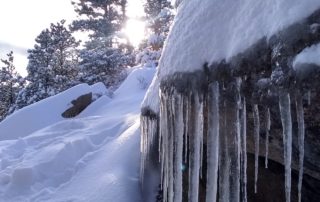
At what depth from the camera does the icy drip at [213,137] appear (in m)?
2.06

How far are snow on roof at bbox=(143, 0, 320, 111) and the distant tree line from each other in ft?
36.9

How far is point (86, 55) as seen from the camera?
1673cm

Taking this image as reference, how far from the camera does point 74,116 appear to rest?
10461mm

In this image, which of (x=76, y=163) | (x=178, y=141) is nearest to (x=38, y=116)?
(x=76, y=163)

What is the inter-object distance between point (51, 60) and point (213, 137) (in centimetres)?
1853

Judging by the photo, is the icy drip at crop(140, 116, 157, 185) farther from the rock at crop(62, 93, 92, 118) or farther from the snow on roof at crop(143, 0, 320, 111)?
the rock at crop(62, 93, 92, 118)

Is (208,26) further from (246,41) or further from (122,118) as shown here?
(122,118)

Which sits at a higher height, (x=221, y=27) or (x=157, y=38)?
(x=157, y=38)

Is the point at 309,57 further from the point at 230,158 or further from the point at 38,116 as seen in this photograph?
the point at 38,116

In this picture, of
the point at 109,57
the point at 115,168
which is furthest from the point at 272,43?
the point at 109,57

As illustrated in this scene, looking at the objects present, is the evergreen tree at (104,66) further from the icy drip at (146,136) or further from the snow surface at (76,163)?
the icy drip at (146,136)

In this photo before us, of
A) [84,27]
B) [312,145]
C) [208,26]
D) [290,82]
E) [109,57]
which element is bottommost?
[312,145]

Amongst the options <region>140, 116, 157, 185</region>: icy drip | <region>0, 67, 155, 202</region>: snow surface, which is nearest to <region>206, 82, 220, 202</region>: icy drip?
<region>140, 116, 157, 185</region>: icy drip

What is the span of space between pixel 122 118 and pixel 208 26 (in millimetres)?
4915
